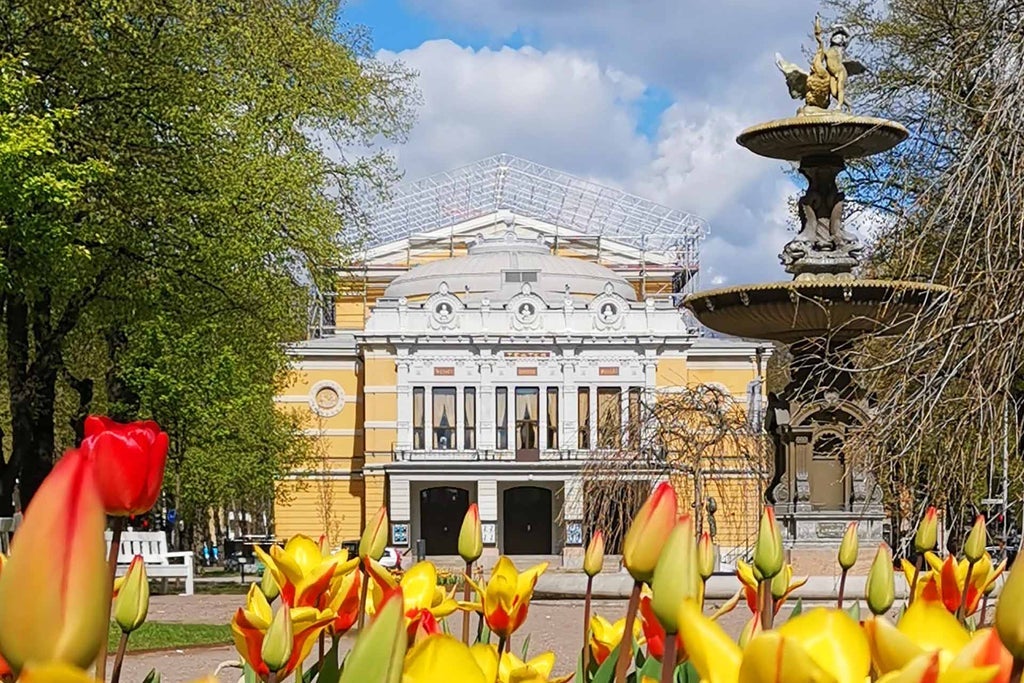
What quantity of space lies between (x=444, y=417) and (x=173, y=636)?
4229 centimetres

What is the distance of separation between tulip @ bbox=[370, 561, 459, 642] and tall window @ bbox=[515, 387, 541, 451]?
5298 cm

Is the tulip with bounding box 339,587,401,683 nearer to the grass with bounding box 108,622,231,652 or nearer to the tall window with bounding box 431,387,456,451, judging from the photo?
the grass with bounding box 108,622,231,652

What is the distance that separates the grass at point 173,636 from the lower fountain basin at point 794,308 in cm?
552

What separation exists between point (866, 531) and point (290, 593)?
556 inches

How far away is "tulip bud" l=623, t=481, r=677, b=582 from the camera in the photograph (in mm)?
1775

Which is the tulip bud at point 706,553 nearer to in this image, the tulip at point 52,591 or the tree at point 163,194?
the tulip at point 52,591

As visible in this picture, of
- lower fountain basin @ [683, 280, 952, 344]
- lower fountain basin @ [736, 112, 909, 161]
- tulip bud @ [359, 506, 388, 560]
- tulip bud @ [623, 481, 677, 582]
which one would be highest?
lower fountain basin @ [736, 112, 909, 161]

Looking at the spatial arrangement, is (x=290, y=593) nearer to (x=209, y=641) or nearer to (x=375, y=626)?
(x=375, y=626)

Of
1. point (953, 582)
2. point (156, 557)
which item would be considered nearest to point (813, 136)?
point (953, 582)

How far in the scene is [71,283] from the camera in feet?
63.0

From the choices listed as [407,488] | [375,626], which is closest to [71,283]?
[375,626]

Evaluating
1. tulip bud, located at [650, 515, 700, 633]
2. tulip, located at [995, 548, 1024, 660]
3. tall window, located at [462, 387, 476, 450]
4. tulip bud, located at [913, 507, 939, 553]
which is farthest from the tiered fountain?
tall window, located at [462, 387, 476, 450]

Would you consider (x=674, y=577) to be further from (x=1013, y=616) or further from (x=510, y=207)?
(x=510, y=207)

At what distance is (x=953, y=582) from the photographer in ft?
10.7
